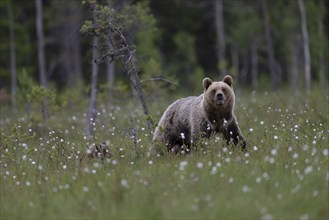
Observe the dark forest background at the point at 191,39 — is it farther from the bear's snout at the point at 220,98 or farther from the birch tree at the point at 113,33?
the bear's snout at the point at 220,98

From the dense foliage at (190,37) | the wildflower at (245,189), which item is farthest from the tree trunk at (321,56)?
the wildflower at (245,189)

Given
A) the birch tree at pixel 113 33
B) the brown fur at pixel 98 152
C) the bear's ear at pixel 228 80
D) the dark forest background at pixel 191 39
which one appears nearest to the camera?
the brown fur at pixel 98 152

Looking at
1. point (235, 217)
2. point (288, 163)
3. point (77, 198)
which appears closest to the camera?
point (235, 217)

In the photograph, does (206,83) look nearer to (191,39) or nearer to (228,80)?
(228,80)

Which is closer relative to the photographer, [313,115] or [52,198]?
[52,198]

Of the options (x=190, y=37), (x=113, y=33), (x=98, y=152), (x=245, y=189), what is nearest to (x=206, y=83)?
(x=98, y=152)

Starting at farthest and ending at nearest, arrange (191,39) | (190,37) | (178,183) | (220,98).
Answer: (190,37)
(191,39)
(220,98)
(178,183)

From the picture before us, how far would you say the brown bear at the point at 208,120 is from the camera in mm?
11188

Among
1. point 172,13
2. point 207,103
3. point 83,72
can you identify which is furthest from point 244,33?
point 207,103

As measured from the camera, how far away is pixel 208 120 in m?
11.3

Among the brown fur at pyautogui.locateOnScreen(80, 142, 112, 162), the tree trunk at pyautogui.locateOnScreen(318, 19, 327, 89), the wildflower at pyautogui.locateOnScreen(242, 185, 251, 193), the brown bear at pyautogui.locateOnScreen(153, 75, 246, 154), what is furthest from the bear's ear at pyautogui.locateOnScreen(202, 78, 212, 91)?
the tree trunk at pyautogui.locateOnScreen(318, 19, 327, 89)

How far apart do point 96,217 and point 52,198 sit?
3.07 ft

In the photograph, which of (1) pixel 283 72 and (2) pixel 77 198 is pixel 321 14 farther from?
(2) pixel 77 198

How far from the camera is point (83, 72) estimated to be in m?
52.1
